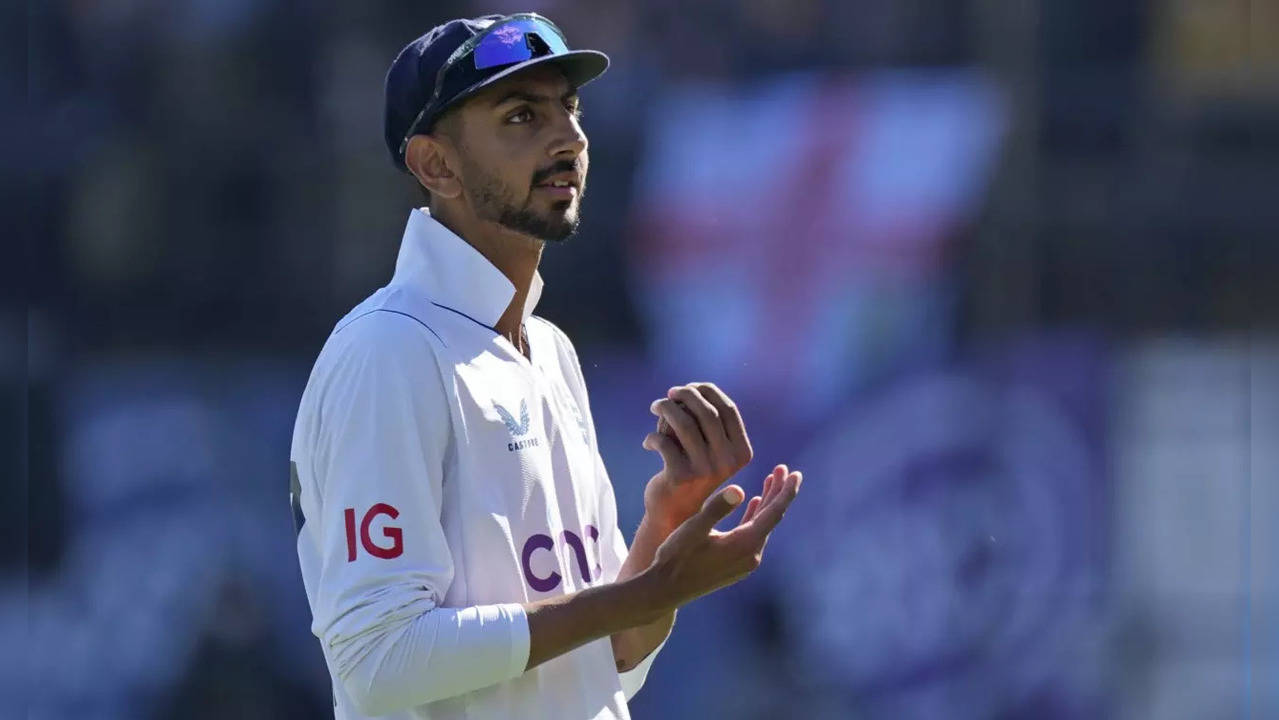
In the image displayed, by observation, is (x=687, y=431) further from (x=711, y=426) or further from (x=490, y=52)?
(x=490, y=52)

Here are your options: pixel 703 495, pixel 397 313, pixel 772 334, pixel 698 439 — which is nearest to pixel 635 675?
pixel 703 495

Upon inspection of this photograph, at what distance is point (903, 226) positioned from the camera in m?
6.09

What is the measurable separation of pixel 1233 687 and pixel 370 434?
4989 millimetres

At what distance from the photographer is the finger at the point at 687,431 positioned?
6.64ft

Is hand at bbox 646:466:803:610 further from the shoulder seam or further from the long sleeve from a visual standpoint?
the shoulder seam

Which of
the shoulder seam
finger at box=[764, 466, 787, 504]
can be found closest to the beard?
the shoulder seam

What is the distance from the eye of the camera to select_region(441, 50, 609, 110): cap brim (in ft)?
6.59

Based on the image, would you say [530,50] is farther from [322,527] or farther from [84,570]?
[84,570]

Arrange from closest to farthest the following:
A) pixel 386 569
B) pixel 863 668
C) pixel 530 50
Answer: pixel 386 569, pixel 530 50, pixel 863 668

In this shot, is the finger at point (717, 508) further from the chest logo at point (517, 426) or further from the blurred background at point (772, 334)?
the blurred background at point (772, 334)

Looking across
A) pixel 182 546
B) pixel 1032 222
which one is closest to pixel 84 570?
pixel 182 546

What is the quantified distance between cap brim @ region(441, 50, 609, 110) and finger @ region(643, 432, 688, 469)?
439mm

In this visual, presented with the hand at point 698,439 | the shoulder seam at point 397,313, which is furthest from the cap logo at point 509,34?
the hand at point 698,439

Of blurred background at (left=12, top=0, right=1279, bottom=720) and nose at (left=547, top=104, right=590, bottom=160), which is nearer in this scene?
nose at (left=547, top=104, right=590, bottom=160)
